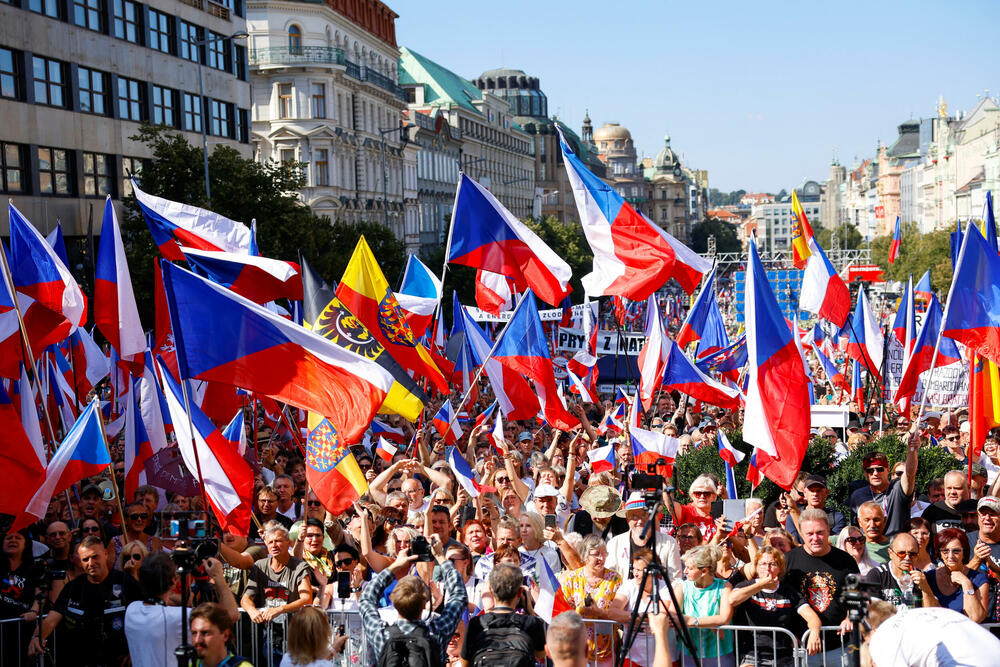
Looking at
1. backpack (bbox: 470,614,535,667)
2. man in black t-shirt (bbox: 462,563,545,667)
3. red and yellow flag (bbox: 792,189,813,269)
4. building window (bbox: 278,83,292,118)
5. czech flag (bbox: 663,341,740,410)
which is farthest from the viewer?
building window (bbox: 278,83,292,118)

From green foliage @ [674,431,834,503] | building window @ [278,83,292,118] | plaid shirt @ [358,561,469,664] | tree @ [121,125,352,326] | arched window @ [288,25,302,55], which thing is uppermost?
arched window @ [288,25,302,55]

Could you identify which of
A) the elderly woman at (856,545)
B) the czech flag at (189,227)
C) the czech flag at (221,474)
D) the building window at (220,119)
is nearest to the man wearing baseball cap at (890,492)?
the elderly woman at (856,545)

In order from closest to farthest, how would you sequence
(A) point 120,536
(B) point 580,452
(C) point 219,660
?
(C) point 219,660 < (A) point 120,536 < (B) point 580,452

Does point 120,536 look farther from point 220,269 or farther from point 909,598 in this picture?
point 909,598

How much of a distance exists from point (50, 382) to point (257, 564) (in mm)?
7250

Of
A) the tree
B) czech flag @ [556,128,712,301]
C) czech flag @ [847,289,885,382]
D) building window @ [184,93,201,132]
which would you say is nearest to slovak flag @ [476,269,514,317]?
czech flag @ [847,289,885,382]

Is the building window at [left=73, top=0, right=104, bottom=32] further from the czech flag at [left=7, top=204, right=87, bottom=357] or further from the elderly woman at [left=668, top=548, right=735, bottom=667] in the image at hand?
the elderly woman at [left=668, top=548, right=735, bottom=667]

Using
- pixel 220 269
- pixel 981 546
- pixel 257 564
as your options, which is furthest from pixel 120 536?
pixel 981 546

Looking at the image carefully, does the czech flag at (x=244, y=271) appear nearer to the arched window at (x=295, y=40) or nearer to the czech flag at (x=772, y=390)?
the czech flag at (x=772, y=390)

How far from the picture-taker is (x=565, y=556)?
7.85 meters

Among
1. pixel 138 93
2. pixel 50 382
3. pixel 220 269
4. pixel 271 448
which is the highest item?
pixel 138 93

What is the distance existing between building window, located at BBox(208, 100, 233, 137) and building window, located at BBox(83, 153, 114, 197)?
545cm

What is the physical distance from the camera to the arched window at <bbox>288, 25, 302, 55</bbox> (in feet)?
172

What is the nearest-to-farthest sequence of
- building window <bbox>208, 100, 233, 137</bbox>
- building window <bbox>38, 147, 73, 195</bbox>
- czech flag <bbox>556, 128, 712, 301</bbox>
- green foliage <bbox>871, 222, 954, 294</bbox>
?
1. czech flag <bbox>556, 128, 712, 301</bbox>
2. building window <bbox>38, 147, 73, 195</bbox>
3. building window <bbox>208, 100, 233, 137</bbox>
4. green foliage <bbox>871, 222, 954, 294</bbox>
